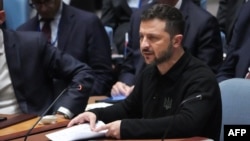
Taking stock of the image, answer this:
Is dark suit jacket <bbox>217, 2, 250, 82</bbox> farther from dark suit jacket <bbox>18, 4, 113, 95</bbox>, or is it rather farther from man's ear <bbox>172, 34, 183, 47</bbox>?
man's ear <bbox>172, 34, 183, 47</bbox>

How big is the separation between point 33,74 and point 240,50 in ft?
4.20

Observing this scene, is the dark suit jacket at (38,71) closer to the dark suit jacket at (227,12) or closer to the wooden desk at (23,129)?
the wooden desk at (23,129)

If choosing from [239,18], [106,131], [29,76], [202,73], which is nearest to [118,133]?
[106,131]

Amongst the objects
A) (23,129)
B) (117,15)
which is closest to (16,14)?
(117,15)

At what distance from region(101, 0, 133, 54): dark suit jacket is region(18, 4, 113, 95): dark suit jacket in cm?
152

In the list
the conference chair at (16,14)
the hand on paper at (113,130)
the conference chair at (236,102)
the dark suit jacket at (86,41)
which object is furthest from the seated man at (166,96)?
the conference chair at (16,14)

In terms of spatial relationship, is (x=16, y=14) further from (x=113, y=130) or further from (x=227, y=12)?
(x=113, y=130)

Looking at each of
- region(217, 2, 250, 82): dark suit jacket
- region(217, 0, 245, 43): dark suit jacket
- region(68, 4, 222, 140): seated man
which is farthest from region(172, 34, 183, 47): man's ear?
region(217, 0, 245, 43): dark suit jacket

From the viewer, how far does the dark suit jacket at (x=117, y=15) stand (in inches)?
224

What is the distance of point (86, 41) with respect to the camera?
3.98 m

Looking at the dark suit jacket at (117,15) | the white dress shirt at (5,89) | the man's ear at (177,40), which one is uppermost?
the man's ear at (177,40)

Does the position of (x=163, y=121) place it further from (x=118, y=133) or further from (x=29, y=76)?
(x=29, y=76)

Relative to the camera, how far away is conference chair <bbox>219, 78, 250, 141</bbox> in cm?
257

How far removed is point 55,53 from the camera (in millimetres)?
3262
